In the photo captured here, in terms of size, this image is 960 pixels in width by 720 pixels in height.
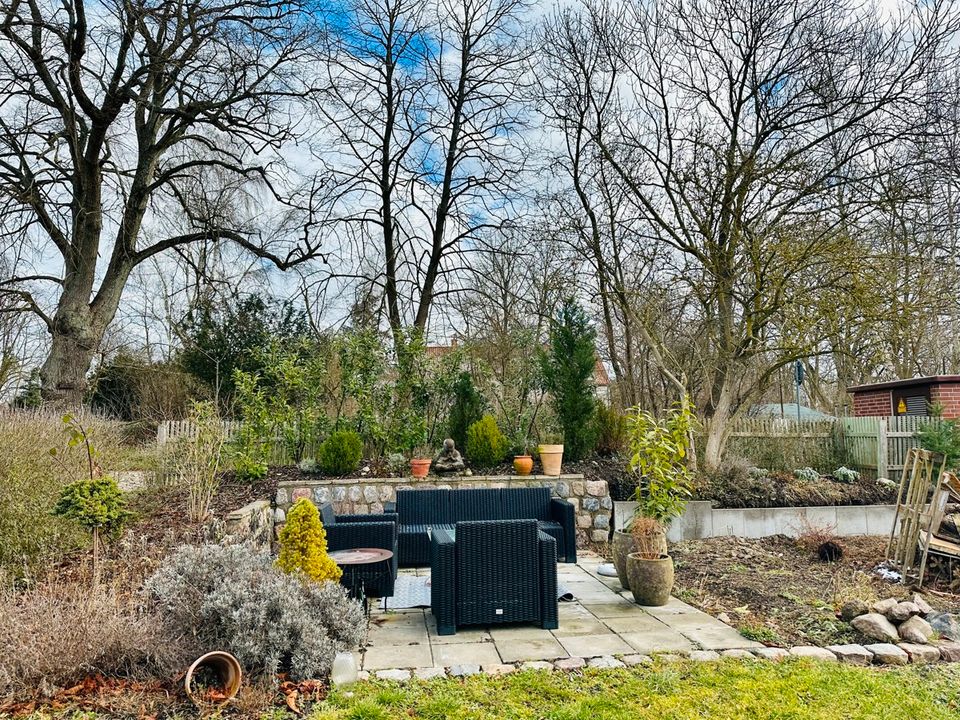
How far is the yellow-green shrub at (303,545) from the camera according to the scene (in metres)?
4.16

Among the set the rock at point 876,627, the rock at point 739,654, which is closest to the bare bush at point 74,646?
the rock at point 739,654

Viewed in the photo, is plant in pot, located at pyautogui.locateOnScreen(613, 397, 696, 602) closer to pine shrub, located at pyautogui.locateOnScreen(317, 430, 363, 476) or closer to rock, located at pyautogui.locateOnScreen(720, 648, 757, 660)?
rock, located at pyautogui.locateOnScreen(720, 648, 757, 660)

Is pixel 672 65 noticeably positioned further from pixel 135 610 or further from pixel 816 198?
pixel 135 610

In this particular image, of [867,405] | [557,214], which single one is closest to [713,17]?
[557,214]

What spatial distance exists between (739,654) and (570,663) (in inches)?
40.5

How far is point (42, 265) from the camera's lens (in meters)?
11.3

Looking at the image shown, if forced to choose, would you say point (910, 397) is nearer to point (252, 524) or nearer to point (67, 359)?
point (252, 524)

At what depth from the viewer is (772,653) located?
3695mm

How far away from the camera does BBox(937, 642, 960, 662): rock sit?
12.1ft

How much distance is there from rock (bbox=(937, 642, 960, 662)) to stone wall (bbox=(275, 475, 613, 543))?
4.35 metres

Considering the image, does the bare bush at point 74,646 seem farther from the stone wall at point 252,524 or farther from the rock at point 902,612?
the rock at point 902,612

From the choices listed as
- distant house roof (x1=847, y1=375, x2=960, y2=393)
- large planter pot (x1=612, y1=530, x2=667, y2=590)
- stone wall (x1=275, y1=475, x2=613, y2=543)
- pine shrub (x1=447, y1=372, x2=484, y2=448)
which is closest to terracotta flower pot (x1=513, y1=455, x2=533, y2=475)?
stone wall (x1=275, y1=475, x2=613, y2=543)

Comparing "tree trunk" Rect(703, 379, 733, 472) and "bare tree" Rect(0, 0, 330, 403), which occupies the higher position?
"bare tree" Rect(0, 0, 330, 403)

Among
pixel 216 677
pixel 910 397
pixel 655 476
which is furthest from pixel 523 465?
pixel 910 397
